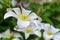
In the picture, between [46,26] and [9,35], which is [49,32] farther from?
[9,35]

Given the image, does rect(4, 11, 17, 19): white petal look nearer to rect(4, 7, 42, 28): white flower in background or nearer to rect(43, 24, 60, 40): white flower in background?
rect(4, 7, 42, 28): white flower in background

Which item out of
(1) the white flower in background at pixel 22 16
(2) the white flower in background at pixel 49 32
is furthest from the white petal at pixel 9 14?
(2) the white flower in background at pixel 49 32

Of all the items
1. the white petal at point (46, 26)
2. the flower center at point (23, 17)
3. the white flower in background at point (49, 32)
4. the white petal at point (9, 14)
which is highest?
the white petal at point (9, 14)

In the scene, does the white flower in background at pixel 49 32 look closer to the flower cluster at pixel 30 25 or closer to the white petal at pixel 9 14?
the flower cluster at pixel 30 25

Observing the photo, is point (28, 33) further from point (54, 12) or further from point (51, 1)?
point (51, 1)

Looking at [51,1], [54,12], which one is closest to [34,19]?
[54,12]

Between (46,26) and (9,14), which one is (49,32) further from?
(9,14)

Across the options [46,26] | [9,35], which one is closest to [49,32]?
[46,26]

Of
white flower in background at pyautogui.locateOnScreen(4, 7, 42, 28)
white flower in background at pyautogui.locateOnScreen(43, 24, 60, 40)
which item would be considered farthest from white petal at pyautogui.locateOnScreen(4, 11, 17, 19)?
white flower in background at pyautogui.locateOnScreen(43, 24, 60, 40)
